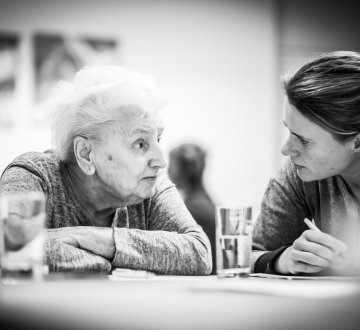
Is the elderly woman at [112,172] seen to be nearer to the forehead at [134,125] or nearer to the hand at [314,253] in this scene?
the forehead at [134,125]

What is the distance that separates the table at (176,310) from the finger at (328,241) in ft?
2.08

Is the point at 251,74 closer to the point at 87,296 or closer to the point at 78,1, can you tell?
the point at 78,1

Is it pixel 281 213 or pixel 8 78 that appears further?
pixel 8 78

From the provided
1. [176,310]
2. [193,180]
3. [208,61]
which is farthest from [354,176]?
[208,61]

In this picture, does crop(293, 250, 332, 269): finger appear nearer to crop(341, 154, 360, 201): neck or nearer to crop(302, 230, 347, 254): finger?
crop(302, 230, 347, 254): finger

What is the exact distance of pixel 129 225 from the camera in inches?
79.0

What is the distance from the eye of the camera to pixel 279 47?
19.3 feet

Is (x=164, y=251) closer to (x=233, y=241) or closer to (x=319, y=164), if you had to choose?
(x=233, y=241)

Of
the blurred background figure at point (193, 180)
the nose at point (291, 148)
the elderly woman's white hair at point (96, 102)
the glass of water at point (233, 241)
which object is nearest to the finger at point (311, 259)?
the glass of water at point (233, 241)

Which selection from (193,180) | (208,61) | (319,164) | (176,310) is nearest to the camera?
(176,310)

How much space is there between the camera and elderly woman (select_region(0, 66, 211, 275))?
1727 mm

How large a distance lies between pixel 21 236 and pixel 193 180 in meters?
2.56

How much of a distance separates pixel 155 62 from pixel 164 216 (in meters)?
3.66

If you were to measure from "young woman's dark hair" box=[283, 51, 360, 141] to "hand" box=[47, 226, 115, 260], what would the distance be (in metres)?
0.63
